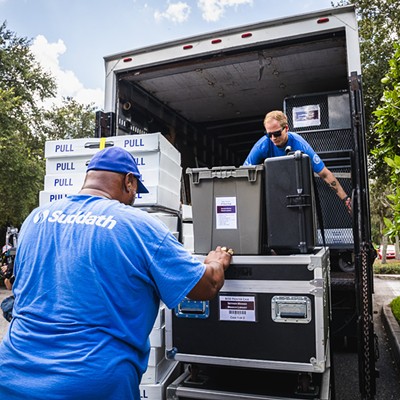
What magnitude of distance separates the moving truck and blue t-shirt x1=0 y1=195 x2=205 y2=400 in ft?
4.37

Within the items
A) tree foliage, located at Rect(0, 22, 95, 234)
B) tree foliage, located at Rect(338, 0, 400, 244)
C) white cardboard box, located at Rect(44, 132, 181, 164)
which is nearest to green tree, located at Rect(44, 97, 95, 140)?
tree foliage, located at Rect(0, 22, 95, 234)

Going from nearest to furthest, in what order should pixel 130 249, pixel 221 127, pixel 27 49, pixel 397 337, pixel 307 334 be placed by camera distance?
1. pixel 130 249
2. pixel 307 334
3. pixel 397 337
4. pixel 221 127
5. pixel 27 49

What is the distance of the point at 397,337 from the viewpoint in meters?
4.41

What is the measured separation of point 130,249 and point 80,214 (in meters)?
0.26

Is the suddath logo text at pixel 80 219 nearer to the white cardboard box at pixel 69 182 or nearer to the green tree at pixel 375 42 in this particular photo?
the white cardboard box at pixel 69 182

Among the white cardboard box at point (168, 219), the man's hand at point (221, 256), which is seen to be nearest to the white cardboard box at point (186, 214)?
the white cardboard box at point (168, 219)

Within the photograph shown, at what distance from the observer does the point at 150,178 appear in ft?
9.92

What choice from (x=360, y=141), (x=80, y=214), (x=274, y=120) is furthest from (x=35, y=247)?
(x=360, y=141)

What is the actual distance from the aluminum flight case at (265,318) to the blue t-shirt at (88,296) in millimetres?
605

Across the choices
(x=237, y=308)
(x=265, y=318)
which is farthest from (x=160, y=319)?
(x=265, y=318)

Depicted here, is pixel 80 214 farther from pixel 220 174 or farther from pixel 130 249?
pixel 220 174

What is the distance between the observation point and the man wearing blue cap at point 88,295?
1.52m

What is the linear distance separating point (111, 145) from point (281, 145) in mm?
1339

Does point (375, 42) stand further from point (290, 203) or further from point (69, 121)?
point (69, 121)
